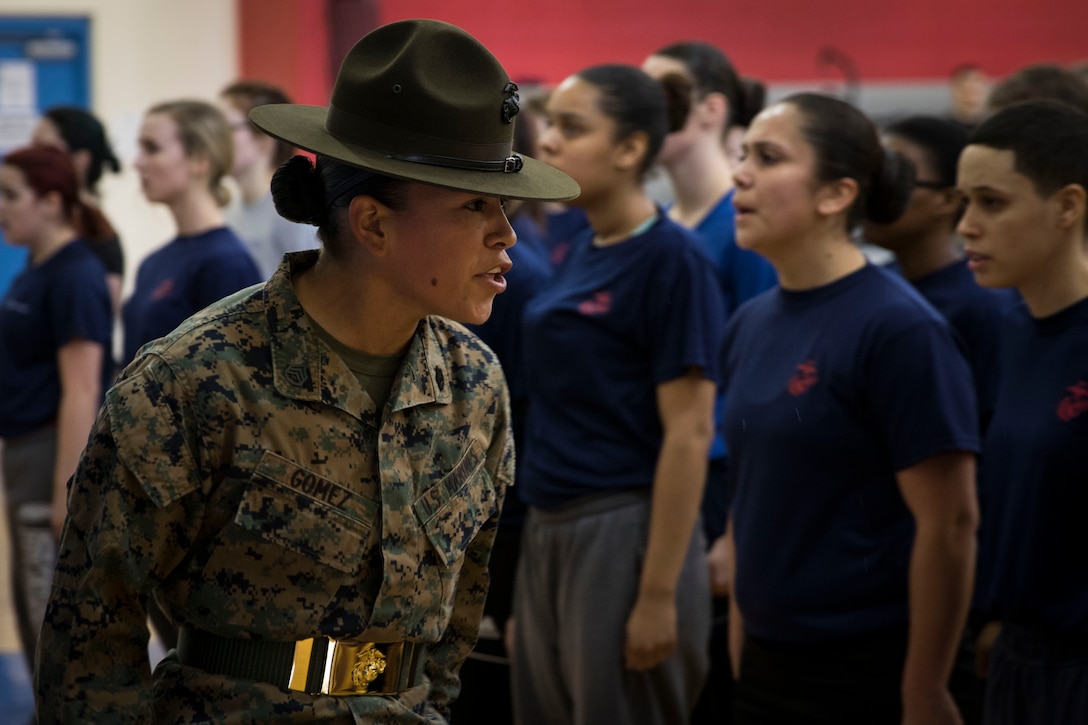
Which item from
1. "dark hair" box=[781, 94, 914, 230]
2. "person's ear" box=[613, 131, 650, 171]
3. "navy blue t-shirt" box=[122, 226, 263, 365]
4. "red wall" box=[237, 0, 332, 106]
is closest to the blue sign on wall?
"red wall" box=[237, 0, 332, 106]

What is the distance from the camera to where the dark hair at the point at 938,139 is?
2.96 m

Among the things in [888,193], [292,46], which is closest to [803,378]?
[888,193]

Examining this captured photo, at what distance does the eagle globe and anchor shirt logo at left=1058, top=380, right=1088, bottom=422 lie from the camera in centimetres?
206

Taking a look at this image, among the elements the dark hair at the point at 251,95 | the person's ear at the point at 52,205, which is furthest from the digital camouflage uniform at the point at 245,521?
the dark hair at the point at 251,95

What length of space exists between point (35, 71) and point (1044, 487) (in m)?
7.20

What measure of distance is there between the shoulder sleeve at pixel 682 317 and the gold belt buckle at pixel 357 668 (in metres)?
1.15

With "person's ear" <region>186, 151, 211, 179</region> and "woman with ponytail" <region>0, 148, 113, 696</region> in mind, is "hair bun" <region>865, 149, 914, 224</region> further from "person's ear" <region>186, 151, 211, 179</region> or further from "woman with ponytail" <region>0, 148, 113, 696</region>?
"woman with ponytail" <region>0, 148, 113, 696</region>

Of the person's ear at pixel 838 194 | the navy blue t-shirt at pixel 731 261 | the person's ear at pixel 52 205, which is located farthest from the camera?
the person's ear at pixel 52 205

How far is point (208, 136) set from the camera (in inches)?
146

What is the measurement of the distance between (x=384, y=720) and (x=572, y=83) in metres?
1.76

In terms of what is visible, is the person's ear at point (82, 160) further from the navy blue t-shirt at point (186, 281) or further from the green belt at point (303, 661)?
the green belt at point (303, 661)

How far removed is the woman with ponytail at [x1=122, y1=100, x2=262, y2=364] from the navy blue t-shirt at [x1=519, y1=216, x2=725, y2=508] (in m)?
1.10

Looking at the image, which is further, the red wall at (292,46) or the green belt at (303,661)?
the red wall at (292,46)

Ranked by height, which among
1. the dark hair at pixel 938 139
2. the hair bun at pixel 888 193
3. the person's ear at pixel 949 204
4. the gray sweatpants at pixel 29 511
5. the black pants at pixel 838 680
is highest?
the dark hair at pixel 938 139
